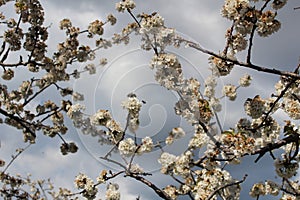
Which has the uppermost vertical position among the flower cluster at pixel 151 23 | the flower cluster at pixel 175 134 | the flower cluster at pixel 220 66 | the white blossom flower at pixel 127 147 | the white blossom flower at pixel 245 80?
the white blossom flower at pixel 245 80

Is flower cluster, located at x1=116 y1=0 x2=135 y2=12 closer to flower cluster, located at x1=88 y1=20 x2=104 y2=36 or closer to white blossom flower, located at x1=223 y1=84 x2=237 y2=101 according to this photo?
flower cluster, located at x1=88 y1=20 x2=104 y2=36

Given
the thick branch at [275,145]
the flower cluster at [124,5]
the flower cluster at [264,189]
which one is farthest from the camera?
the flower cluster at [124,5]

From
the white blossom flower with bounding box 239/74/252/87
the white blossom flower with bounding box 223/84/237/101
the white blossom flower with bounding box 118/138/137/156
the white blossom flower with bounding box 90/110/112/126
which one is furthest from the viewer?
the white blossom flower with bounding box 239/74/252/87

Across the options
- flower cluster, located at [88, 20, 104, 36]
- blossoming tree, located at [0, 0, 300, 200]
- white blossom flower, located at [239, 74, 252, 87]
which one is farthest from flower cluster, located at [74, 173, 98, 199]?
flower cluster, located at [88, 20, 104, 36]

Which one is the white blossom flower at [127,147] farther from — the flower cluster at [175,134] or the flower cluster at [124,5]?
the flower cluster at [124,5]

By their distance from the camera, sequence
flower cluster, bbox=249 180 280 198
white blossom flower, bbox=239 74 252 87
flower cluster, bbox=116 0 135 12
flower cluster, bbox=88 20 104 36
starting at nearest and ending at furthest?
flower cluster, bbox=249 180 280 198, white blossom flower, bbox=239 74 252 87, flower cluster, bbox=116 0 135 12, flower cluster, bbox=88 20 104 36

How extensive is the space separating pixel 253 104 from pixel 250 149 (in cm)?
76

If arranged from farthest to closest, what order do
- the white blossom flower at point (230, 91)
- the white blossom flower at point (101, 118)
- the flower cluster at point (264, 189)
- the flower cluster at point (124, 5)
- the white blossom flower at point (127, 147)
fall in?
1. the flower cluster at point (124, 5)
2. the white blossom flower at point (230, 91)
3. the flower cluster at point (264, 189)
4. the white blossom flower at point (101, 118)
5. the white blossom flower at point (127, 147)

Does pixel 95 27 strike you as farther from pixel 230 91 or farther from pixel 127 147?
pixel 127 147

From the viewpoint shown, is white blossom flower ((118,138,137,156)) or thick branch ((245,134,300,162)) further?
white blossom flower ((118,138,137,156))

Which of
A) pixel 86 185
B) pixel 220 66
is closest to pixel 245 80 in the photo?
pixel 220 66

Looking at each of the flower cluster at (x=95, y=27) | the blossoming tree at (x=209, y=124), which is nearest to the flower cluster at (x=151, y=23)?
the blossoming tree at (x=209, y=124)

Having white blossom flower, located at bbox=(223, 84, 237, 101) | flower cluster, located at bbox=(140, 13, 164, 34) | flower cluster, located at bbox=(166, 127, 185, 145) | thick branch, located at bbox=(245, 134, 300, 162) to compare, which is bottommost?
thick branch, located at bbox=(245, 134, 300, 162)

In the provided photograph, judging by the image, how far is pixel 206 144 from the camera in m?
4.82
